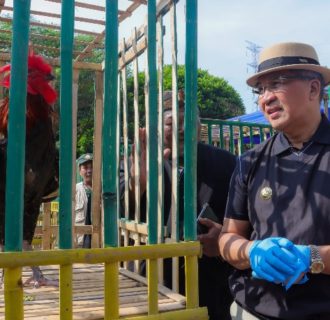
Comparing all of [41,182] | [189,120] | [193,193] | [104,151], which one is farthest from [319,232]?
[41,182]

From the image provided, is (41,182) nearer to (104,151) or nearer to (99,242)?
(99,242)

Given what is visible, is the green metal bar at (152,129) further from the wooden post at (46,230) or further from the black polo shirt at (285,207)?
the wooden post at (46,230)

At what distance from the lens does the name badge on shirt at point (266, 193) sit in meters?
1.87

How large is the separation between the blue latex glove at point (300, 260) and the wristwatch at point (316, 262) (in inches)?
0.6

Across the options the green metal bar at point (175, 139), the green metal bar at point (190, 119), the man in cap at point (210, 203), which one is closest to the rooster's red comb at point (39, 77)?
the man in cap at point (210, 203)

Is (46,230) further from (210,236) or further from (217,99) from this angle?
(217,99)

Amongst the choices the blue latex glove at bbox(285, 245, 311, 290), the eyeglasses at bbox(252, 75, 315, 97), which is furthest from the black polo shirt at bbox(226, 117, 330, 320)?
the eyeglasses at bbox(252, 75, 315, 97)

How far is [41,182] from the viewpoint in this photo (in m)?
2.65

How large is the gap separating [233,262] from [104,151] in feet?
2.69

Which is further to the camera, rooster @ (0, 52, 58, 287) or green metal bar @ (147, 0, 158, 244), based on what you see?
rooster @ (0, 52, 58, 287)

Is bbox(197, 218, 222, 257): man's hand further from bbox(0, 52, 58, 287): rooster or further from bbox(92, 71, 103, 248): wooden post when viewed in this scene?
bbox(92, 71, 103, 248): wooden post

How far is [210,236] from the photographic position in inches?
95.3

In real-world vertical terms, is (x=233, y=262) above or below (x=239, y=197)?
below

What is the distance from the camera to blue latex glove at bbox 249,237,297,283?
5.28ft
